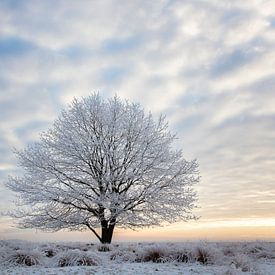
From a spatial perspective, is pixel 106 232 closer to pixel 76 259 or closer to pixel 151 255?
pixel 151 255

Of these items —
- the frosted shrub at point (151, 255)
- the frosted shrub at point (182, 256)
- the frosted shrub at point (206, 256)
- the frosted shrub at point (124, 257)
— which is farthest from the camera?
the frosted shrub at point (124, 257)

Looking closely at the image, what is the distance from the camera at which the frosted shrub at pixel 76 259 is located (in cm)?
990

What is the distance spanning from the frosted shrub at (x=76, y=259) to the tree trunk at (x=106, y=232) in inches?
403

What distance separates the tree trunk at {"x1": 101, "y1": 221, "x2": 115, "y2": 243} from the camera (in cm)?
2044

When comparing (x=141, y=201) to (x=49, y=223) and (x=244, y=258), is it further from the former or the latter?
(x=244, y=258)

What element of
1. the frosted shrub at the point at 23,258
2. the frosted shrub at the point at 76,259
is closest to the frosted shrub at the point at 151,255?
the frosted shrub at the point at 76,259

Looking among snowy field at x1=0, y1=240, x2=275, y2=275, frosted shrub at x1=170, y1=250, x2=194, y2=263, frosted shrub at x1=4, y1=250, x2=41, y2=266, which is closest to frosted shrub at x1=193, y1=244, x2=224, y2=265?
snowy field at x1=0, y1=240, x2=275, y2=275

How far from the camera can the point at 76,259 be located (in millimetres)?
9969

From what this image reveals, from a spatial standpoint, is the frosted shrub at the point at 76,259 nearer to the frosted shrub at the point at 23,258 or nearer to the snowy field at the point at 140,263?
the snowy field at the point at 140,263

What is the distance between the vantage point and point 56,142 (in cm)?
2094

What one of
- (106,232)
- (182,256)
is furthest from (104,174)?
(182,256)

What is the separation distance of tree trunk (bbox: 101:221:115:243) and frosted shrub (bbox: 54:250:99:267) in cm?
1025

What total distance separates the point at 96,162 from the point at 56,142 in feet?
7.59

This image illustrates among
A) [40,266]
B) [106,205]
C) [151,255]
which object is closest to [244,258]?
[151,255]
